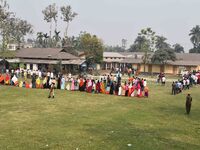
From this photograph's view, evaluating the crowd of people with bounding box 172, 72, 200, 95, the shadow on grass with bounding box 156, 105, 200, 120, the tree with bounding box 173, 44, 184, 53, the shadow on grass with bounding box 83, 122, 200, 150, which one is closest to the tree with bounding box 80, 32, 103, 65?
the crowd of people with bounding box 172, 72, 200, 95

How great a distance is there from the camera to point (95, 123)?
1734 centimetres

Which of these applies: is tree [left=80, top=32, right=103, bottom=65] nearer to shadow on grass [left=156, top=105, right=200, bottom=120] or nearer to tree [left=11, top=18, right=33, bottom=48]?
tree [left=11, top=18, right=33, bottom=48]

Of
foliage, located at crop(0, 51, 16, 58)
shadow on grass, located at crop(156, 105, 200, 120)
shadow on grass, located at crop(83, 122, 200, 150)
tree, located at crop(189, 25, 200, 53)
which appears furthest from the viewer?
tree, located at crop(189, 25, 200, 53)

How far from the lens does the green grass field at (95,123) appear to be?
13703mm

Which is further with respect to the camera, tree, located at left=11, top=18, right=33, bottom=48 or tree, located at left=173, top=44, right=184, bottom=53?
tree, located at left=173, top=44, right=184, bottom=53

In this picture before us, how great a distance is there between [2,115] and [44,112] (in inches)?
95.1

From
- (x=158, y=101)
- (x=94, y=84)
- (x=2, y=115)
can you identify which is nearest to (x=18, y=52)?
(x=94, y=84)

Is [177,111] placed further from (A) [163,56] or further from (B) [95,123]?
(A) [163,56]

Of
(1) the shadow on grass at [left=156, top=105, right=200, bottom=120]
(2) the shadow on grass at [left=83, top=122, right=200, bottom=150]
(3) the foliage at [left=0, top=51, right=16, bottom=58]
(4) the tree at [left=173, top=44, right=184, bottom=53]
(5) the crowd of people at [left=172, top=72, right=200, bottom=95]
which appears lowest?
(2) the shadow on grass at [left=83, top=122, right=200, bottom=150]

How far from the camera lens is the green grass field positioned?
13.7 m

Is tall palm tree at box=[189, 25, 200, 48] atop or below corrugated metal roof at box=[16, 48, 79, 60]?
atop

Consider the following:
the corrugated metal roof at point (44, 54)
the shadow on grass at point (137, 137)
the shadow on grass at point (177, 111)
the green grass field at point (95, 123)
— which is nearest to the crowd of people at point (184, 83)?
the green grass field at point (95, 123)

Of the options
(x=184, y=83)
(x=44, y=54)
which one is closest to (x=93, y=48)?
(x=44, y=54)

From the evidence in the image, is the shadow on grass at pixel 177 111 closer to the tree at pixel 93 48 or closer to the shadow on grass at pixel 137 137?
the shadow on grass at pixel 137 137
